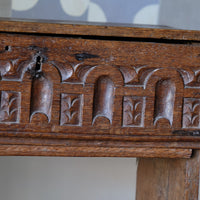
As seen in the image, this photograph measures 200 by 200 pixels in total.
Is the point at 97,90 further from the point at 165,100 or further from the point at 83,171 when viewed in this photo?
the point at 83,171

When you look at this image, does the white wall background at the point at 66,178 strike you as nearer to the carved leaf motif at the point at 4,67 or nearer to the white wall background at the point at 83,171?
the white wall background at the point at 83,171

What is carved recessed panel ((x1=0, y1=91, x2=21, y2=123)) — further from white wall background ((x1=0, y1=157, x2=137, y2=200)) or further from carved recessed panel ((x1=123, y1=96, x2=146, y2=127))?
white wall background ((x1=0, y1=157, x2=137, y2=200))

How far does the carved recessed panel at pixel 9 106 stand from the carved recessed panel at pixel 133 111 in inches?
6.3

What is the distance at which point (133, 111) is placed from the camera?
642 millimetres

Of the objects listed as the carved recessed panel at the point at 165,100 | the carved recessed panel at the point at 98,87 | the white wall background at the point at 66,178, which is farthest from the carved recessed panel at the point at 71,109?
the white wall background at the point at 66,178

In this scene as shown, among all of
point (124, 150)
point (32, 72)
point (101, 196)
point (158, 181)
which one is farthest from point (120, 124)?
point (101, 196)

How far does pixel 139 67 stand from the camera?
2.08ft

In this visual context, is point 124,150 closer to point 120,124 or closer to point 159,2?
point 120,124

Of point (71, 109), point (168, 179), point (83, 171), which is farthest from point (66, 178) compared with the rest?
point (71, 109)

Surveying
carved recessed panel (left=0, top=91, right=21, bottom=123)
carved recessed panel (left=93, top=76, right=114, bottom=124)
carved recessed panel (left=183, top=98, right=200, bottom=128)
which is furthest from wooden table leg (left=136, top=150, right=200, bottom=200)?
carved recessed panel (left=0, top=91, right=21, bottom=123)

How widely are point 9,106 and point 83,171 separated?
20.2 inches

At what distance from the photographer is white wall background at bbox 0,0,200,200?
1058 millimetres

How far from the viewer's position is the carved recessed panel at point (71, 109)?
627 millimetres

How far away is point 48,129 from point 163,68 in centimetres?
20
